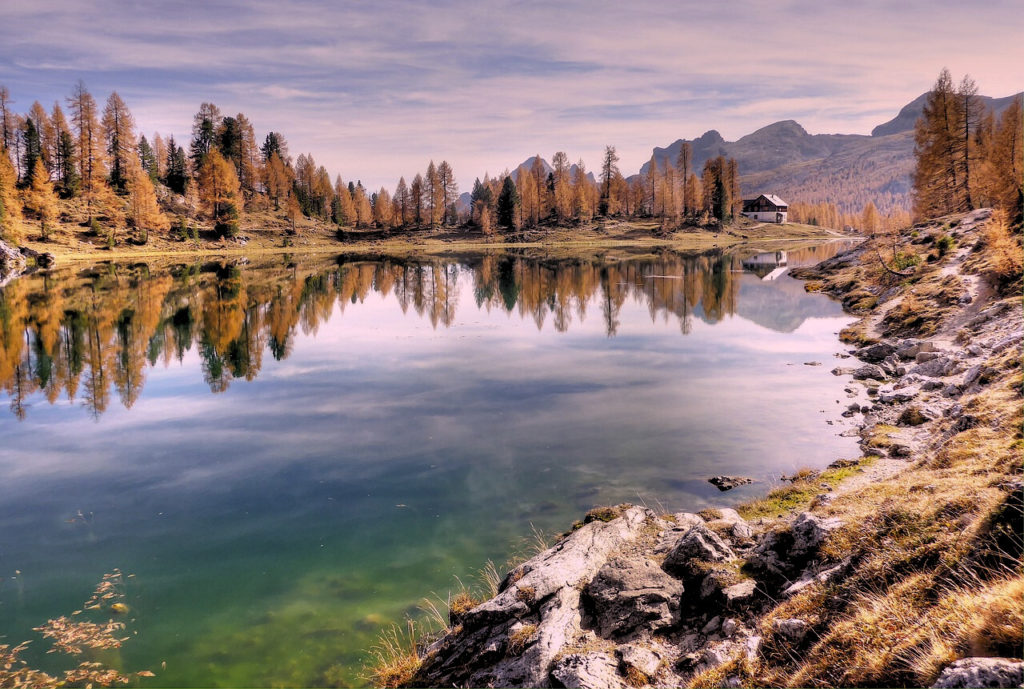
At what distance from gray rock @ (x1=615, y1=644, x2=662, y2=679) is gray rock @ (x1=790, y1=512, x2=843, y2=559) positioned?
10.7 ft

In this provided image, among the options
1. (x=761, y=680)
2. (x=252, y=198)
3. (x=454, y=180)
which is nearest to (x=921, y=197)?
(x=761, y=680)

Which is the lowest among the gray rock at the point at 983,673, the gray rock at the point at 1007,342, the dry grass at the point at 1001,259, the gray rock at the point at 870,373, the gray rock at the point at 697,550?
the gray rock at the point at 697,550

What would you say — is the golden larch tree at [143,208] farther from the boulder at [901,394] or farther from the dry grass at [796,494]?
the dry grass at [796,494]

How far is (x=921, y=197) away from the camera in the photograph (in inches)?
3295

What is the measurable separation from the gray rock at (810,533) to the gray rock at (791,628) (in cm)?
212

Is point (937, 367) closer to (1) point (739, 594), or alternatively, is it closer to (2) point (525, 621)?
(1) point (739, 594)

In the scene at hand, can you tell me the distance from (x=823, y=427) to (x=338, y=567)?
1716 cm

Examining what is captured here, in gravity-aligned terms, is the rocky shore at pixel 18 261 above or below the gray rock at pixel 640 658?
above

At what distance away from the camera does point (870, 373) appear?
26.2 meters

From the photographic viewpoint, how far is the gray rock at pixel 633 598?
9258 mm

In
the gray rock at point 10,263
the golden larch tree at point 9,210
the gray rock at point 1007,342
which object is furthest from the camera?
the golden larch tree at point 9,210

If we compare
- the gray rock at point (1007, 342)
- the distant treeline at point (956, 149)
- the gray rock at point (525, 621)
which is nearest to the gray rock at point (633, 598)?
the gray rock at point (525, 621)

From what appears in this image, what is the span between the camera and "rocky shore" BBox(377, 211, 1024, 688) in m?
6.45

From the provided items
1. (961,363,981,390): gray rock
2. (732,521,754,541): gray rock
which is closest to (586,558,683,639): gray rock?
(732,521,754,541): gray rock
